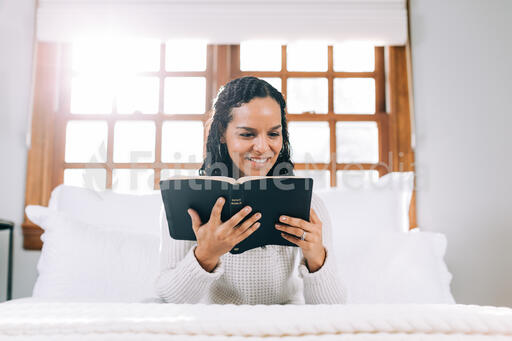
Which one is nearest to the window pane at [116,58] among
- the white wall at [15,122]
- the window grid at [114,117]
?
the window grid at [114,117]

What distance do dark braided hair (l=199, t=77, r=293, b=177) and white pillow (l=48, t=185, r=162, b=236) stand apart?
446 mm

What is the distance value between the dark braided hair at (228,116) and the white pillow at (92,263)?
1.39ft

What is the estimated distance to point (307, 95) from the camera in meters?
2.58

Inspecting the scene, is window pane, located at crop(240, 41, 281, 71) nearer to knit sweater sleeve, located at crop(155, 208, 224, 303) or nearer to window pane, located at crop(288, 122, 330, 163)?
window pane, located at crop(288, 122, 330, 163)

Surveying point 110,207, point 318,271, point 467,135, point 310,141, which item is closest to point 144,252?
point 110,207

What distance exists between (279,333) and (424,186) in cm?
189

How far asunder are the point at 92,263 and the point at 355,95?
1.67 meters

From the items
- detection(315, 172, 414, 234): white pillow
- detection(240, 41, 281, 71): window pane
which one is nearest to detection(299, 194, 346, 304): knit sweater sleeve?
detection(315, 172, 414, 234): white pillow

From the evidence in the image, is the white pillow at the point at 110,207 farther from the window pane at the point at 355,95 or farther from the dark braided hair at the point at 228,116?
the window pane at the point at 355,95

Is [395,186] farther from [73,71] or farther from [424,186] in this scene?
[73,71]

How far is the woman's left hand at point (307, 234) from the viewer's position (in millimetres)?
1138

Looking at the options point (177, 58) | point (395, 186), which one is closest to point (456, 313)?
point (395, 186)

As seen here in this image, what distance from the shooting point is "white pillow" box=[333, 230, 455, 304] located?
162 centimetres

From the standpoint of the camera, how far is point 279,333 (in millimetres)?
751
